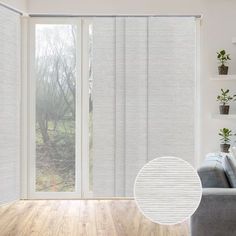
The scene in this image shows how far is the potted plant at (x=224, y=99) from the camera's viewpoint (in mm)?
5398

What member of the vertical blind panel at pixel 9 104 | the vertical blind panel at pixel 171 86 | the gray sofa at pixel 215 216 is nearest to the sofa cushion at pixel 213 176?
the gray sofa at pixel 215 216

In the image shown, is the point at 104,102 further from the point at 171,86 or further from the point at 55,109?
the point at 171,86

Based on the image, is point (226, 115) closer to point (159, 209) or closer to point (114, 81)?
point (114, 81)

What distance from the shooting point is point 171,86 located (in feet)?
18.4

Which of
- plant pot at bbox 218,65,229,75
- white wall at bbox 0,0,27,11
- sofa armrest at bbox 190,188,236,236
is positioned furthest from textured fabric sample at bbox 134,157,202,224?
white wall at bbox 0,0,27,11

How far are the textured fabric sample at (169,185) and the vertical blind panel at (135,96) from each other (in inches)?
93.5

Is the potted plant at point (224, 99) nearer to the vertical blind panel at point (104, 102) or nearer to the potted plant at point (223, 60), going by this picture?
the potted plant at point (223, 60)

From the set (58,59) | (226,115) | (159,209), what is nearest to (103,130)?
(58,59)

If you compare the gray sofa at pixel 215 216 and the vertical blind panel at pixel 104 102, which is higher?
the vertical blind panel at pixel 104 102

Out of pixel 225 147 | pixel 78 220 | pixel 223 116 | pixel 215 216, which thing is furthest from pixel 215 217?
pixel 223 116

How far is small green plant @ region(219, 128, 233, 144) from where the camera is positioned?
5434 millimetres

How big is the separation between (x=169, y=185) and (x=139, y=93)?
252cm

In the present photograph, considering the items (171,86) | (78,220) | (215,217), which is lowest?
(78,220)

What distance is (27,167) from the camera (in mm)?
5652
